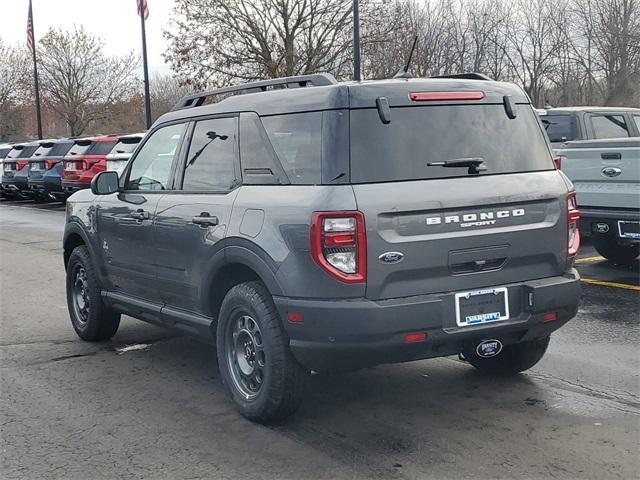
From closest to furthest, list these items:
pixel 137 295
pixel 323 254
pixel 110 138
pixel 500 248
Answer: pixel 323 254, pixel 500 248, pixel 137 295, pixel 110 138

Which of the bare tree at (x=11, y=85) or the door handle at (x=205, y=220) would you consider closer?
the door handle at (x=205, y=220)

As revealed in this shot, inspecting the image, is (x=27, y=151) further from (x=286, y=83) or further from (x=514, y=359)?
(x=514, y=359)

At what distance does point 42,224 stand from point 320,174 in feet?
50.1

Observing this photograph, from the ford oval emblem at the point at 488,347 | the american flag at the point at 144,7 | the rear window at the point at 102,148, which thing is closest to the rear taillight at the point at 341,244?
the ford oval emblem at the point at 488,347

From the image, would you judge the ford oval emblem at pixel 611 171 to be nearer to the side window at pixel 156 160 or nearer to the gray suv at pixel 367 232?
the gray suv at pixel 367 232

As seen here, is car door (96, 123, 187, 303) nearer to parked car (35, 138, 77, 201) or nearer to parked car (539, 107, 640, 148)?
parked car (539, 107, 640, 148)

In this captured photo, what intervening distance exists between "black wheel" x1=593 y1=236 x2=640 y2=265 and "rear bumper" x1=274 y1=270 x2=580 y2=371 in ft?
19.7

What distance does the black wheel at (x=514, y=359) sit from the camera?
17.4 feet

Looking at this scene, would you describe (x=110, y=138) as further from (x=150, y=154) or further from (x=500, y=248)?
(x=500, y=248)

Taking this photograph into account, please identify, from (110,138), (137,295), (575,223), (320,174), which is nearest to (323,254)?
(320,174)

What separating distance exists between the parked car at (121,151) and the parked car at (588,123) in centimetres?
1156

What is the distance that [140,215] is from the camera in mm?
5793

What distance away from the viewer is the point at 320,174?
169 inches

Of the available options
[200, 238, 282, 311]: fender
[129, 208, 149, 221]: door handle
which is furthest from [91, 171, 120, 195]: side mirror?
[200, 238, 282, 311]: fender
